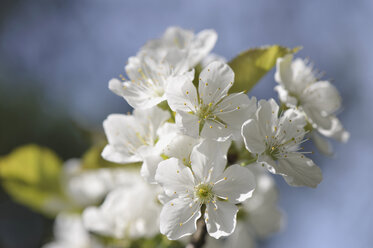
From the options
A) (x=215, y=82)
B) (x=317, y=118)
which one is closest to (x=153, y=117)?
(x=215, y=82)

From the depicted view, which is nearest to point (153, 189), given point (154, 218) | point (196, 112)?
point (154, 218)

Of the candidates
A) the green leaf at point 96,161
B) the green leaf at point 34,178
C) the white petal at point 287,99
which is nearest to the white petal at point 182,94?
the white petal at point 287,99

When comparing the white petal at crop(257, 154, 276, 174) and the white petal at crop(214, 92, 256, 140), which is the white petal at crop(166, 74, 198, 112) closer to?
the white petal at crop(214, 92, 256, 140)

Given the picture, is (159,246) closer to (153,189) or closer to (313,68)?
(153,189)

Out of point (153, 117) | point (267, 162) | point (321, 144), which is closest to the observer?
point (267, 162)

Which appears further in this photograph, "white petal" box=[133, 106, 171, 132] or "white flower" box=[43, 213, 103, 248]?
"white flower" box=[43, 213, 103, 248]

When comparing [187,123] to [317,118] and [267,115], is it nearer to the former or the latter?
[267,115]

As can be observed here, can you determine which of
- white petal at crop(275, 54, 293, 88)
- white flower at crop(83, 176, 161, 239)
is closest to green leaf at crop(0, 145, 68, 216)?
white flower at crop(83, 176, 161, 239)
